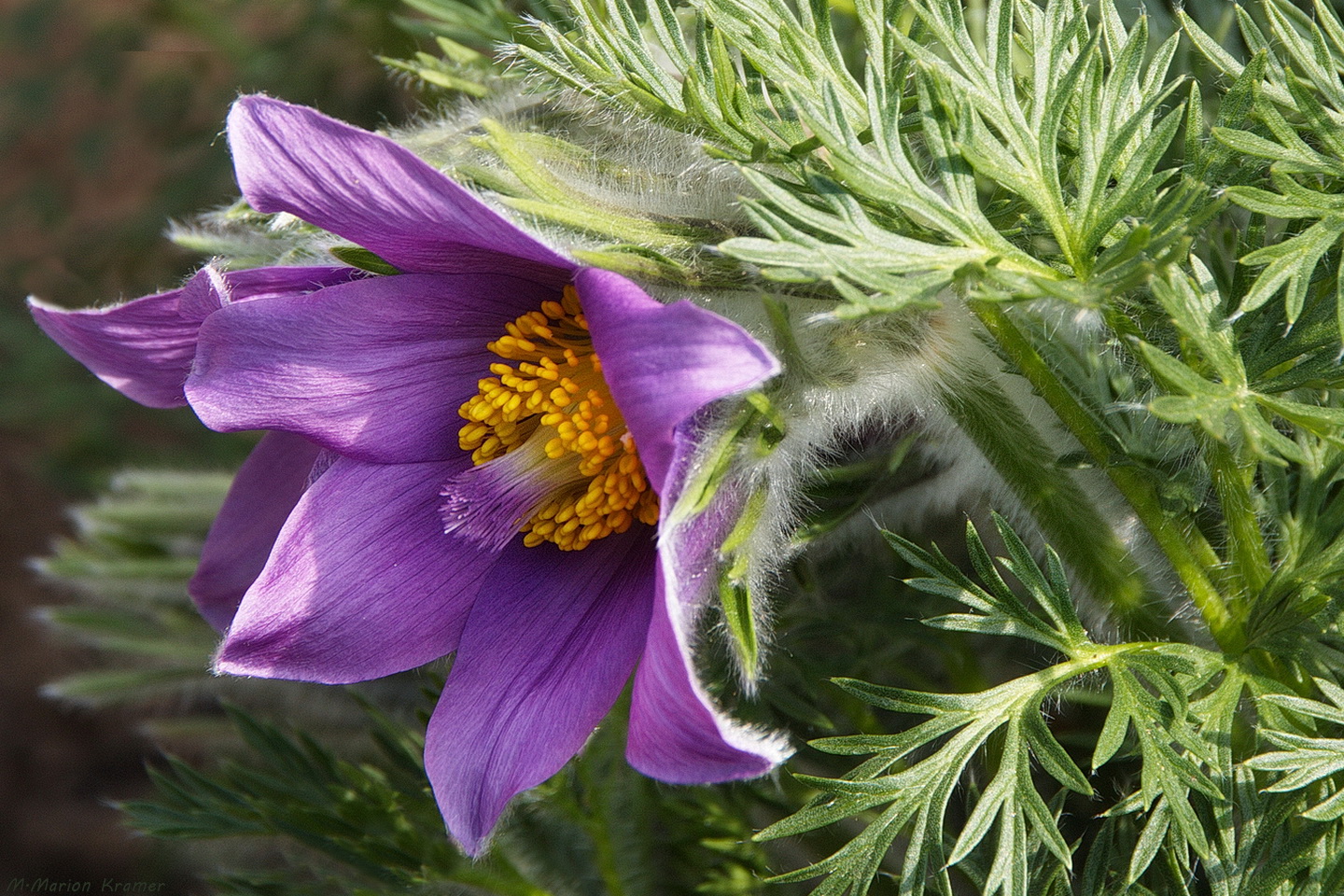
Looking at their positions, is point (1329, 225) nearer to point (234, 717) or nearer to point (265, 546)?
point (265, 546)

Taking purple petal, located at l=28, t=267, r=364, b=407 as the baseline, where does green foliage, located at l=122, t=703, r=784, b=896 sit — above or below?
below

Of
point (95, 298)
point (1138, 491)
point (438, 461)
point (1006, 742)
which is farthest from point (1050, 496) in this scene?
point (95, 298)

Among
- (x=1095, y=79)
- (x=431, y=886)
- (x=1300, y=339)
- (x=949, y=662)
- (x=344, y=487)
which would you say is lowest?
(x=431, y=886)

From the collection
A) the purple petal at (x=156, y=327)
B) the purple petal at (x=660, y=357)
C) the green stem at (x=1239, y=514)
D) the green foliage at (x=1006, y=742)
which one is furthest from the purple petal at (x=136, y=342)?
the green stem at (x=1239, y=514)

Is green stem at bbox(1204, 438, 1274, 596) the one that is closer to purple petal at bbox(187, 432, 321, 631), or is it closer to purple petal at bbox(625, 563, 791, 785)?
purple petal at bbox(625, 563, 791, 785)

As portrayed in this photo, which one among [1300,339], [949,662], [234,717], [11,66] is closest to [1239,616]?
[1300,339]

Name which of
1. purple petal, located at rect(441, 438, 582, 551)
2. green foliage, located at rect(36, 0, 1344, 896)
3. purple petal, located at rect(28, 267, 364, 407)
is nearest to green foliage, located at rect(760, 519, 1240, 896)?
green foliage, located at rect(36, 0, 1344, 896)

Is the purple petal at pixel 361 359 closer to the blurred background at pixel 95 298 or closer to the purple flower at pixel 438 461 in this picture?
the purple flower at pixel 438 461
